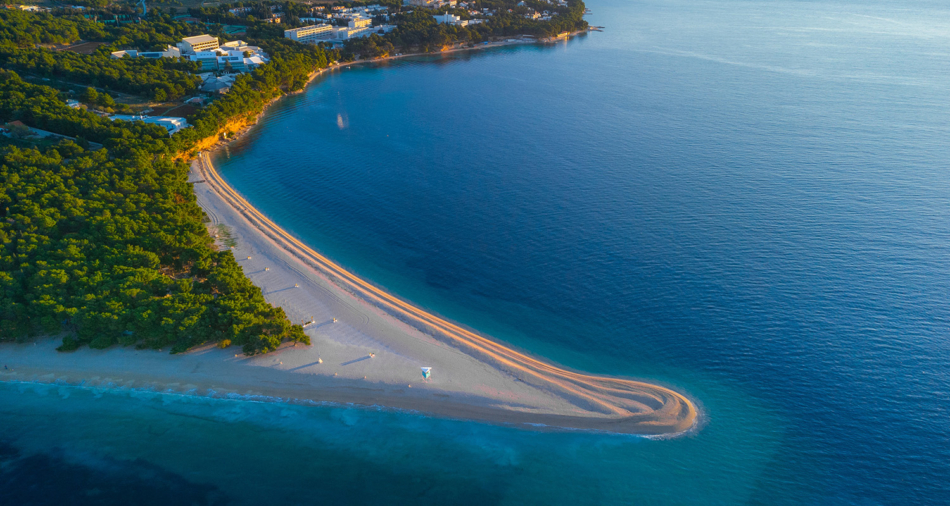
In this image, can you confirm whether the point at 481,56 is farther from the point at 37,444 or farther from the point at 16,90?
the point at 37,444

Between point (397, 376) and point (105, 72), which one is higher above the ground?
point (105, 72)

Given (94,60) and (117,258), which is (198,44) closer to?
(94,60)

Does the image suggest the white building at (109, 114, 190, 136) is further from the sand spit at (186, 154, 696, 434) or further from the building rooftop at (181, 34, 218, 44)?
the building rooftop at (181, 34, 218, 44)

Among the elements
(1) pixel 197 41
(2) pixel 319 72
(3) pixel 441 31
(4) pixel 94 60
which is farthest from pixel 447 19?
(4) pixel 94 60

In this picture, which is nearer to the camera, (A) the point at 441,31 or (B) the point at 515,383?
(B) the point at 515,383

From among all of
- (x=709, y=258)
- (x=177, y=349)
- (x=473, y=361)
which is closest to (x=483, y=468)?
(x=473, y=361)

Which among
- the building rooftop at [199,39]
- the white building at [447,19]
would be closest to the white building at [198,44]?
the building rooftop at [199,39]

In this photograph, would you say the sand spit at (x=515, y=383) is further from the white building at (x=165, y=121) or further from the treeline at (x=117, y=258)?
the white building at (x=165, y=121)
